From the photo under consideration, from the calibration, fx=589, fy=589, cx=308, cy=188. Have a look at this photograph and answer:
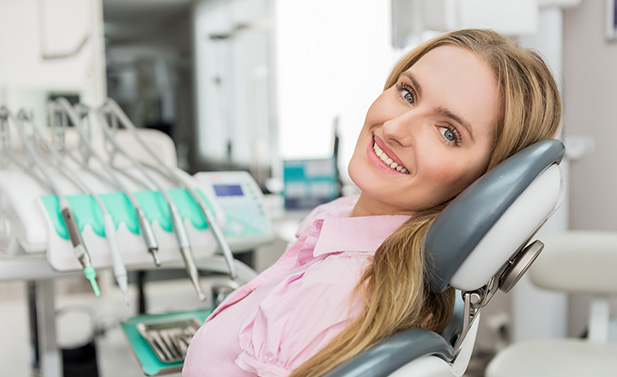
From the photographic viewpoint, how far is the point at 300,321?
0.69 metres

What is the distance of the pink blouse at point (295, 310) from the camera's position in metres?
0.68

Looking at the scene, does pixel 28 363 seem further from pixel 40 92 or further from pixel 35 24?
pixel 35 24

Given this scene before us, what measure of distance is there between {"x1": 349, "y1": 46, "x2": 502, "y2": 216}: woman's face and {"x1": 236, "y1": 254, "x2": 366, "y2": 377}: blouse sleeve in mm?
151

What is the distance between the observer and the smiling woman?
68 centimetres

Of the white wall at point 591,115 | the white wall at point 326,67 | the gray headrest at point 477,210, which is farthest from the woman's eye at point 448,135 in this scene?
the white wall at point 326,67

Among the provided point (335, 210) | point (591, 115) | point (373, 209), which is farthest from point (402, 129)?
point (591, 115)

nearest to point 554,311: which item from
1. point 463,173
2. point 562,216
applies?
point 562,216

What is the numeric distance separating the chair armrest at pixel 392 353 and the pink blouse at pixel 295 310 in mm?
50

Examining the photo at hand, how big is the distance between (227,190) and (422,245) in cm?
74

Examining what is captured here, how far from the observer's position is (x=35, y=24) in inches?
146

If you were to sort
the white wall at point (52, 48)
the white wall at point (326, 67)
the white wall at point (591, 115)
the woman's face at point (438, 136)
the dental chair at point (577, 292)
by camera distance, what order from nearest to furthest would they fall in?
the woman's face at point (438, 136)
the dental chair at point (577, 292)
the white wall at point (591, 115)
the white wall at point (326, 67)
the white wall at point (52, 48)

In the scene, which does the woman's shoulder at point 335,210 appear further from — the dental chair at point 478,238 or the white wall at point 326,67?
the white wall at point 326,67

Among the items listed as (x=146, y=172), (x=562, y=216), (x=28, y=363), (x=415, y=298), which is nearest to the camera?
(x=415, y=298)

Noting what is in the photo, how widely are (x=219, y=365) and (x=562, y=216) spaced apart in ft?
5.98
